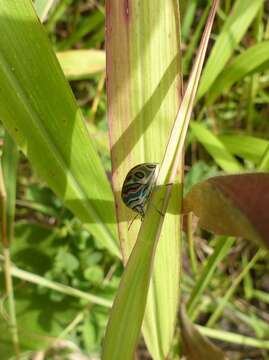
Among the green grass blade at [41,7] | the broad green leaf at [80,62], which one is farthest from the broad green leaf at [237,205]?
the broad green leaf at [80,62]

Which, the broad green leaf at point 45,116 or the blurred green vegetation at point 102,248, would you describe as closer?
the broad green leaf at point 45,116

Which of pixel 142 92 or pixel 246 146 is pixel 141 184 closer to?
pixel 142 92

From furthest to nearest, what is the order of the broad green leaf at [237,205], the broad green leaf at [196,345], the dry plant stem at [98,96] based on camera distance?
the dry plant stem at [98,96] < the broad green leaf at [196,345] < the broad green leaf at [237,205]

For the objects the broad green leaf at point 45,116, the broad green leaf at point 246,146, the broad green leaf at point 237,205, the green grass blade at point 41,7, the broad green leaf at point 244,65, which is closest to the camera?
the broad green leaf at point 237,205

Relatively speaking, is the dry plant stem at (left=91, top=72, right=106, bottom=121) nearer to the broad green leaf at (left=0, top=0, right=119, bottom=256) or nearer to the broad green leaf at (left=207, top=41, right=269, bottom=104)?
the broad green leaf at (left=207, top=41, right=269, bottom=104)

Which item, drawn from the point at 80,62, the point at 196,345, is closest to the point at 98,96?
the point at 80,62

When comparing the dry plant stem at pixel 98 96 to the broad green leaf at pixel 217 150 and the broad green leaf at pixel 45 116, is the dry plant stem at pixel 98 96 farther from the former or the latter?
the broad green leaf at pixel 45 116
